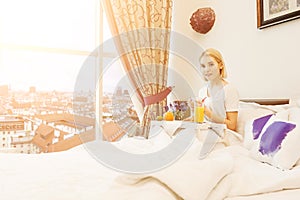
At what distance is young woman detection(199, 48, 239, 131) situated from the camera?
2.00m

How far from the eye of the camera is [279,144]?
1.38 meters

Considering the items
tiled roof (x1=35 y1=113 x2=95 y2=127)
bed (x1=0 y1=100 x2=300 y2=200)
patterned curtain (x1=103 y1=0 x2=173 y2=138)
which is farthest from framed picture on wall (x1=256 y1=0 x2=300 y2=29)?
tiled roof (x1=35 y1=113 x2=95 y2=127)

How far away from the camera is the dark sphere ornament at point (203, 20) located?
284 cm

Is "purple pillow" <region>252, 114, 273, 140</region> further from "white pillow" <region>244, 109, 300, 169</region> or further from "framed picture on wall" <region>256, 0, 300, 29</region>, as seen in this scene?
"framed picture on wall" <region>256, 0, 300, 29</region>

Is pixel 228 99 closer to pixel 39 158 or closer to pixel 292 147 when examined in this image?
pixel 292 147

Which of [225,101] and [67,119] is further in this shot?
[67,119]

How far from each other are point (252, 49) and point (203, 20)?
67 cm

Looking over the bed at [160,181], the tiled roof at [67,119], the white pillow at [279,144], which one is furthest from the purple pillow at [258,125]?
the tiled roof at [67,119]

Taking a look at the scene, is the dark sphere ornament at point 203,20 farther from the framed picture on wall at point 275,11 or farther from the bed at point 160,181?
the bed at point 160,181

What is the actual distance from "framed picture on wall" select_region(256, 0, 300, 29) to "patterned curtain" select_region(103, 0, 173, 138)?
1.28 m

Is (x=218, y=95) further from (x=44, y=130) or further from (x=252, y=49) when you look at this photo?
(x=44, y=130)

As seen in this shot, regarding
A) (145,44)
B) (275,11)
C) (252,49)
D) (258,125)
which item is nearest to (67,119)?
(145,44)

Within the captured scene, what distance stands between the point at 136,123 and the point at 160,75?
0.64 metres

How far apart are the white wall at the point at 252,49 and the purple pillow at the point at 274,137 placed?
71 cm
